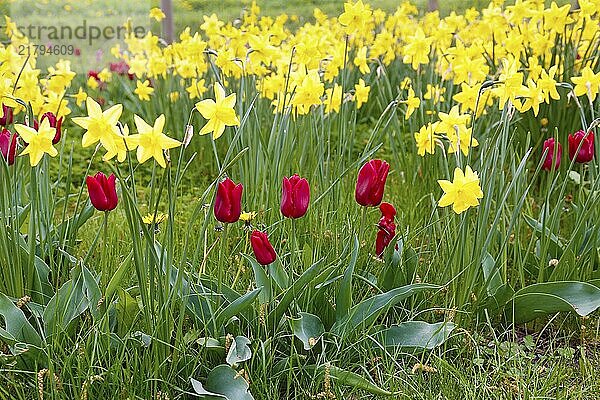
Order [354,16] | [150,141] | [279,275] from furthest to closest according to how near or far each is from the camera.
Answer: [354,16] < [279,275] < [150,141]

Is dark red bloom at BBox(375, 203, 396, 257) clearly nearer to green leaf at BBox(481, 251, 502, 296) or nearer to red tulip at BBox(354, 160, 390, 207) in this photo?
Answer: red tulip at BBox(354, 160, 390, 207)

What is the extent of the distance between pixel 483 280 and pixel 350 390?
548 millimetres

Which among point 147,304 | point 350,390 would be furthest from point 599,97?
point 147,304

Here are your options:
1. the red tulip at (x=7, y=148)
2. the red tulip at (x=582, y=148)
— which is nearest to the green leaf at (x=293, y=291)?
the red tulip at (x=7, y=148)

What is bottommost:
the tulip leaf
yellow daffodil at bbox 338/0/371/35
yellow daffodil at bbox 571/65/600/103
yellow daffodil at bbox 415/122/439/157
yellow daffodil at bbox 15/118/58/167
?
the tulip leaf

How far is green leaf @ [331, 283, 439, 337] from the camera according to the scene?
184 cm

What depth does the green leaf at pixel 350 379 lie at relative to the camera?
1746mm

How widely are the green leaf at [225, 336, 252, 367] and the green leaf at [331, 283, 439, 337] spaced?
0.25 metres

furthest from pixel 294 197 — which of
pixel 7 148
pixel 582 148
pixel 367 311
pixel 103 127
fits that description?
pixel 582 148

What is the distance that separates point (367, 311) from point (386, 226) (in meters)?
0.23

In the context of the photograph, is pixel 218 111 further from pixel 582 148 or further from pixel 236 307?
pixel 582 148

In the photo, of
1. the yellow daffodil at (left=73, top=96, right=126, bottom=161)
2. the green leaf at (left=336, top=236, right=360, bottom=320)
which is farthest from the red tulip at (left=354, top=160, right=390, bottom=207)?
the yellow daffodil at (left=73, top=96, right=126, bottom=161)

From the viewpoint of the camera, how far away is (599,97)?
2.88 m

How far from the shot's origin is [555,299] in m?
2.00
